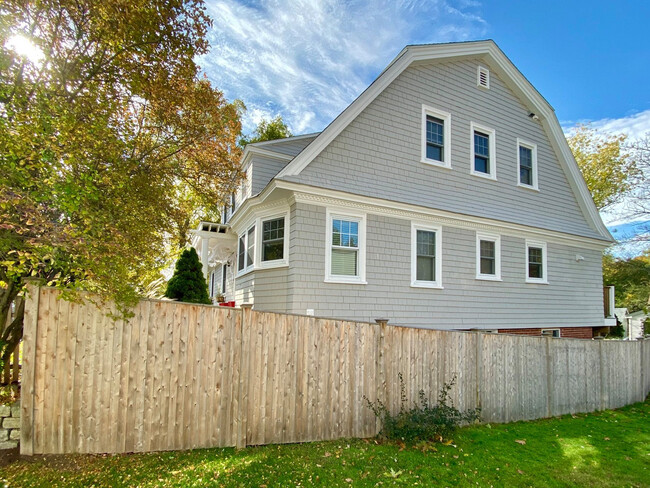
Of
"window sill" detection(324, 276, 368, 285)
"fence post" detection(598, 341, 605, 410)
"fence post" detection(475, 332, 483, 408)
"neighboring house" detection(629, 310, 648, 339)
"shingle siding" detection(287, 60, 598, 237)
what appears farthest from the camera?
"neighboring house" detection(629, 310, 648, 339)

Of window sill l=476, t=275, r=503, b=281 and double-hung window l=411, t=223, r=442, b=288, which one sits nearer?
double-hung window l=411, t=223, r=442, b=288

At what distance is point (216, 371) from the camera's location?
486 cm

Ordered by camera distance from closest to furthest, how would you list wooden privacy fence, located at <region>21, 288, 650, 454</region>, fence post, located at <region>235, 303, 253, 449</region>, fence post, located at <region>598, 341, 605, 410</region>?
1. wooden privacy fence, located at <region>21, 288, 650, 454</region>
2. fence post, located at <region>235, 303, 253, 449</region>
3. fence post, located at <region>598, 341, 605, 410</region>

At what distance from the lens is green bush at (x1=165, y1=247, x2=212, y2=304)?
9.52 m

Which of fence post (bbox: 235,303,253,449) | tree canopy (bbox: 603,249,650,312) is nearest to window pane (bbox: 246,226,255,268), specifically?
fence post (bbox: 235,303,253,449)

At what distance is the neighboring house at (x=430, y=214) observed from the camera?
337 inches

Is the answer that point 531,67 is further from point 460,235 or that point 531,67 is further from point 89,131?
point 89,131

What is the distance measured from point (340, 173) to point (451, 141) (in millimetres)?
4064

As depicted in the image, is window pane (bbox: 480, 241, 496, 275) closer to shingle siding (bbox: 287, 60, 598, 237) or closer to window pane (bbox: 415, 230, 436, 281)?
shingle siding (bbox: 287, 60, 598, 237)

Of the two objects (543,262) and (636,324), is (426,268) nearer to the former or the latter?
(543,262)

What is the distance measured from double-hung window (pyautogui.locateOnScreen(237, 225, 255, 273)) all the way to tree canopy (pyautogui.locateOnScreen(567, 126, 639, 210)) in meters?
25.0

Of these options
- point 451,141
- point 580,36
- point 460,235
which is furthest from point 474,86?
point 580,36

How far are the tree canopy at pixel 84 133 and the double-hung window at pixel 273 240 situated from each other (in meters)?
3.18

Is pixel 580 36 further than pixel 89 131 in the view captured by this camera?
Yes
